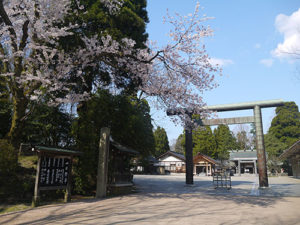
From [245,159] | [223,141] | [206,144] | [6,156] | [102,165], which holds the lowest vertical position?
[102,165]

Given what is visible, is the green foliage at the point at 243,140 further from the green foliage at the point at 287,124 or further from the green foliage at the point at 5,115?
the green foliage at the point at 5,115

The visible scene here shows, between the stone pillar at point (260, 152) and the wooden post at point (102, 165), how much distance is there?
8911mm

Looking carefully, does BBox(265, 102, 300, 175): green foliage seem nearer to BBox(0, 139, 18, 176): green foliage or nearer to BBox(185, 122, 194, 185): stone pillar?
BBox(185, 122, 194, 185): stone pillar

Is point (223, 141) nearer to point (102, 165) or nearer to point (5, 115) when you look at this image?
point (102, 165)

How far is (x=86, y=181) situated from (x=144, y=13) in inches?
335

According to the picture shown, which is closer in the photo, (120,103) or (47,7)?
(47,7)

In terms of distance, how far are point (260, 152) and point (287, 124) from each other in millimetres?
29793

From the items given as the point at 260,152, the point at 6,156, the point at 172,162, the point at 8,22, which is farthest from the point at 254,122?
the point at 172,162

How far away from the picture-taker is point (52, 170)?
7727mm

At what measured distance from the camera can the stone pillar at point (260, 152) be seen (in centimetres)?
1243

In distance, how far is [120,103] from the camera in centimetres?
1139

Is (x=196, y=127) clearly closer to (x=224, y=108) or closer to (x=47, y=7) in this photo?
(x=224, y=108)

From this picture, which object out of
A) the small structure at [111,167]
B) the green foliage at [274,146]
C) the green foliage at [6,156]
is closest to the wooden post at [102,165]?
the small structure at [111,167]

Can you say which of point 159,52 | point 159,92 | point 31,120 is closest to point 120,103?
point 159,92
